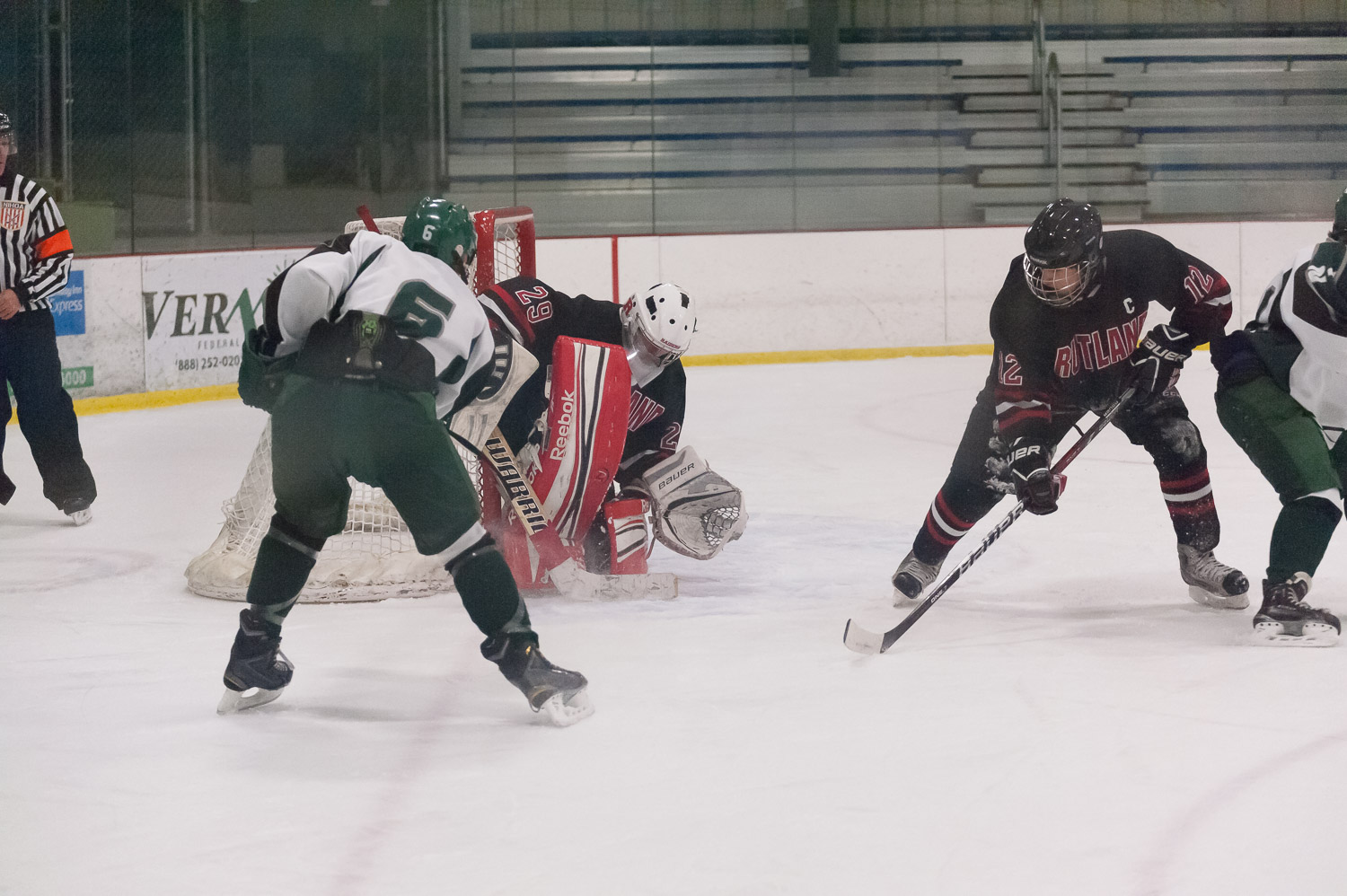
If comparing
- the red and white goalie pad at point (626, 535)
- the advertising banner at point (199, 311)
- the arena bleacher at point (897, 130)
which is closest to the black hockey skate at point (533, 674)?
the red and white goalie pad at point (626, 535)

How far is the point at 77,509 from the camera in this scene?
4.24 metres

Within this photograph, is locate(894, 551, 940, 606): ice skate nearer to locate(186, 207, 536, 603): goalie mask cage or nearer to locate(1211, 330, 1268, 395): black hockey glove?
locate(1211, 330, 1268, 395): black hockey glove

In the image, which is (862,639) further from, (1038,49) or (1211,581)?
(1038,49)

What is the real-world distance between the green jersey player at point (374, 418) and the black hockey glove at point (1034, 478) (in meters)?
1.06

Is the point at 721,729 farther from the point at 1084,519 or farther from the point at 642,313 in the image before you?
the point at 1084,519

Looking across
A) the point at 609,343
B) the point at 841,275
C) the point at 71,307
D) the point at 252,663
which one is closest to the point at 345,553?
the point at 609,343

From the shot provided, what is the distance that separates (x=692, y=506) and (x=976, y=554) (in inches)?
28.0

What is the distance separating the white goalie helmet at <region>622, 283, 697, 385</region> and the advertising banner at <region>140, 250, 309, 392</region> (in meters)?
3.60

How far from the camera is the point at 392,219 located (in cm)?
391

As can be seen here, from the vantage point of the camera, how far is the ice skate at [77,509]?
4.23m

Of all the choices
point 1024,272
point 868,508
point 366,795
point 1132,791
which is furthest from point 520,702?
point 868,508

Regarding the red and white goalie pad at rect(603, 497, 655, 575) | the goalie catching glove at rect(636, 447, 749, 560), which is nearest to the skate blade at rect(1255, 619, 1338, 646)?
the goalie catching glove at rect(636, 447, 749, 560)

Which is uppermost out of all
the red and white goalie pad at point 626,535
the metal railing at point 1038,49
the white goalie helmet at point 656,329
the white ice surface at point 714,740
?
the metal railing at point 1038,49

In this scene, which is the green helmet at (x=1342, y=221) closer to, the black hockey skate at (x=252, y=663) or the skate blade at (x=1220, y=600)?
the skate blade at (x=1220, y=600)
